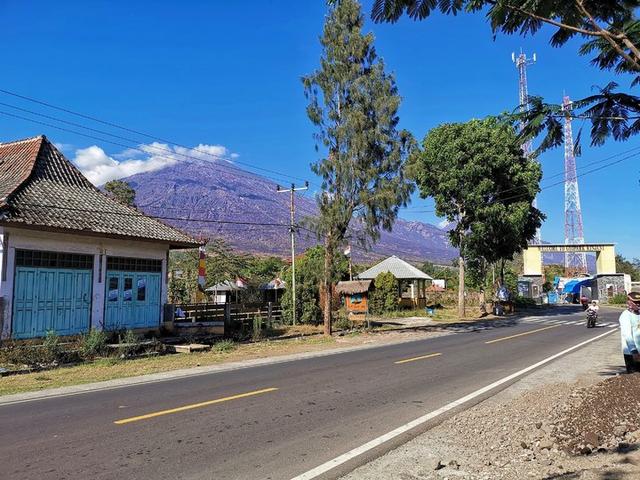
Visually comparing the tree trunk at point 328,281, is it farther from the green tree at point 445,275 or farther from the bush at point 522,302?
the green tree at point 445,275

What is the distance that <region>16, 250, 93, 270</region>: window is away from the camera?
1667 centimetres

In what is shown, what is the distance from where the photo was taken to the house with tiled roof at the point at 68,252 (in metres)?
16.4

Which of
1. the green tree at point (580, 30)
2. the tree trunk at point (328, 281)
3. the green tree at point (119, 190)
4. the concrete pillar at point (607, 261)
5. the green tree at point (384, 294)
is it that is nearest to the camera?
the green tree at point (580, 30)

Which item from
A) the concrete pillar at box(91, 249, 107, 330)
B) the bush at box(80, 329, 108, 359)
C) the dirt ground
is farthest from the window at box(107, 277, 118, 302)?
the dirt ground

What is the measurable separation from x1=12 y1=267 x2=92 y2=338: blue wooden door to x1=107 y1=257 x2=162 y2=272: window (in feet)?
3.79

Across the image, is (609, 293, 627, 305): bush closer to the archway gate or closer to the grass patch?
the archway gate

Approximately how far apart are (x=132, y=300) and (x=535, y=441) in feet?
57.2

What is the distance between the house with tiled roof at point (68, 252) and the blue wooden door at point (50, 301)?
0.03 metres

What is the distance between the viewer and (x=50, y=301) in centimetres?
1738

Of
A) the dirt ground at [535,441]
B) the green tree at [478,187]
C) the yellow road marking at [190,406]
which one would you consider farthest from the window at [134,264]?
the green tree at [478,187]

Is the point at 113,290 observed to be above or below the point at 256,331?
above

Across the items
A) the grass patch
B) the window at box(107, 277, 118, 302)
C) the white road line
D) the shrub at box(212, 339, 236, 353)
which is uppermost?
the window at box(107, 277, 118, 302)

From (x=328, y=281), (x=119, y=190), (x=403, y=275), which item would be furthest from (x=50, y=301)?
(x=403, y=275)

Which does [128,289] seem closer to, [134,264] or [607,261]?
[134,264]
